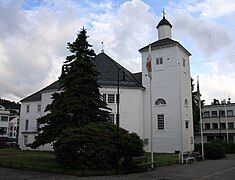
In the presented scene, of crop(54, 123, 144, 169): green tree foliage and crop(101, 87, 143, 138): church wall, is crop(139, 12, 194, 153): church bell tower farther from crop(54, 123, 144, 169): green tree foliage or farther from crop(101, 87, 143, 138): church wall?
crop(54, 123, 144, 169): green tree foliage

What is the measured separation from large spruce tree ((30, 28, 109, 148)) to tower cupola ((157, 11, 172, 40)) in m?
22.4

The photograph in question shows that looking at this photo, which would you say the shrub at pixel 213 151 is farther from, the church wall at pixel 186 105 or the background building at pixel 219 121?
the background building at pixel 219 121

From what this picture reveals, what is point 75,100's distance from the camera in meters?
22.0

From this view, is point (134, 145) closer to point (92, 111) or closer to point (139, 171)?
point (139, 171)

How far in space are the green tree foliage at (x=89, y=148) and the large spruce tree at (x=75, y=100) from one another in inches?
100.0

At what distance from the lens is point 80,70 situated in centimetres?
2297

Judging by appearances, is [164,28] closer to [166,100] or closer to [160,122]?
[166,100]

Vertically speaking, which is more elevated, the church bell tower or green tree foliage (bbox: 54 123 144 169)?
the church bell tower

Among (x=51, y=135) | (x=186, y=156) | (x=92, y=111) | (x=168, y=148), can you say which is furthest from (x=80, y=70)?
(x=168, y=148)

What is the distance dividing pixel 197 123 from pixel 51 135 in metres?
35.9

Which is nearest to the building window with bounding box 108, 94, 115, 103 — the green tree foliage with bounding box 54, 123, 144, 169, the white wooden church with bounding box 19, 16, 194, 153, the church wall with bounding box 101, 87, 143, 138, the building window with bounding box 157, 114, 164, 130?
the white wooden church with bounding box 19, 16, 194, 153

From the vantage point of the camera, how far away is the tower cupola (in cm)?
4412

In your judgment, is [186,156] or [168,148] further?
[168,148]

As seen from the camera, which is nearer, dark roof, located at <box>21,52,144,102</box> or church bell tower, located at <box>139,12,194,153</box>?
church bell tower, located at <box>139,12,194,153</box>
